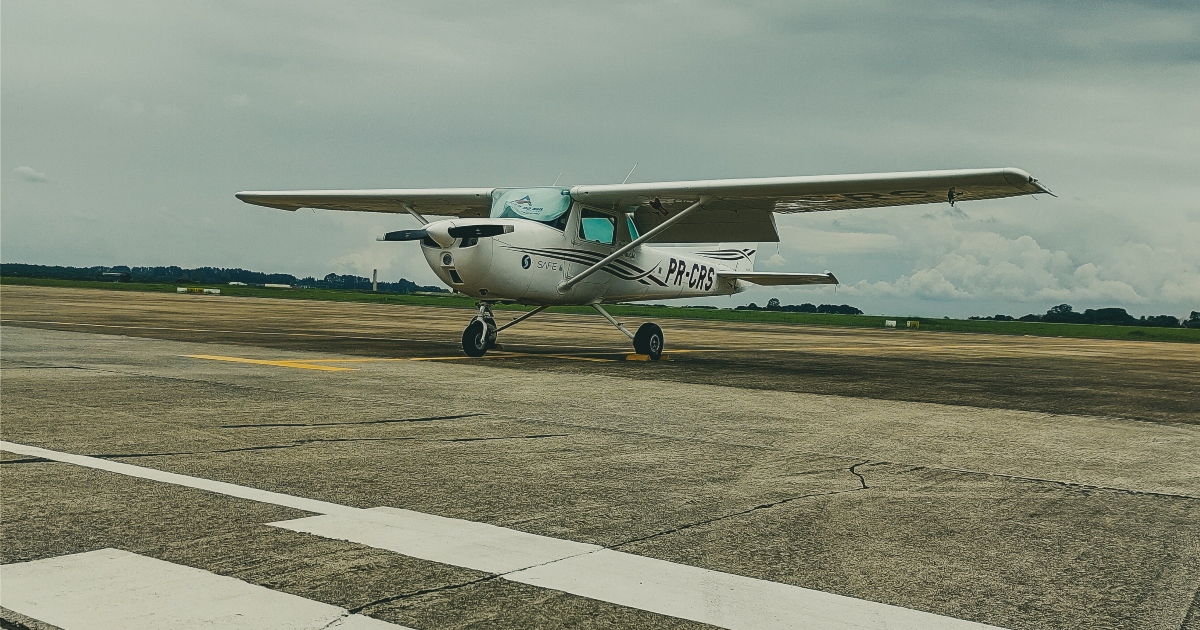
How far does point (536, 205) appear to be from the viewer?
1644 centimetres

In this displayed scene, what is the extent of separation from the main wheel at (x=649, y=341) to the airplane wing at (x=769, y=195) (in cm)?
220

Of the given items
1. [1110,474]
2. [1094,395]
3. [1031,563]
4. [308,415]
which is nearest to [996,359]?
[1094,395]

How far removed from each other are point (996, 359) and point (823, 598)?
20440 mm

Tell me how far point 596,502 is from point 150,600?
236cm

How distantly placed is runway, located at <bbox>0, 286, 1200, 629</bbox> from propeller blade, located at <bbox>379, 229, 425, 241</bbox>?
418 cm

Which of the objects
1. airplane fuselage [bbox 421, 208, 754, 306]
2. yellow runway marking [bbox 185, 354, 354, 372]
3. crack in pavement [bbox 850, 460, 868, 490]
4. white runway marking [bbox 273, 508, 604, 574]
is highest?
airplane fuselage [bbox 421, 208, 754, 306]

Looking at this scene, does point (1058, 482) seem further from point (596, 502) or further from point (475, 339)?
point (475, 339)

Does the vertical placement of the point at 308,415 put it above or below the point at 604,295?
below

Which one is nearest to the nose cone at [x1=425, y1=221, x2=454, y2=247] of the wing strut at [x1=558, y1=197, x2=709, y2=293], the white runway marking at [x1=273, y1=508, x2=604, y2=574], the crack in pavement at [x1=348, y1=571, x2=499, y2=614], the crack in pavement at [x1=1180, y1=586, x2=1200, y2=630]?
the wing strut at [x1=558, y1=197, x2=709, y2=293]

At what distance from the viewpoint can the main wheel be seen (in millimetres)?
17297

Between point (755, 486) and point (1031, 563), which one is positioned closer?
point (1031, 563)

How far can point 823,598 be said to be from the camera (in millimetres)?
3508

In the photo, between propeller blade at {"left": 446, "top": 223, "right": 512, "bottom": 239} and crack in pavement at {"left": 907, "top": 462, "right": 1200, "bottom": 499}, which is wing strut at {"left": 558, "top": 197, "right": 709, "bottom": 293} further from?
crack in pavement at {"left": 907, "top": 462, "right": 1200, "bottom": 499}

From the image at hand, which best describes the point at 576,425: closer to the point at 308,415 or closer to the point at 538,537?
the point at 308,415
